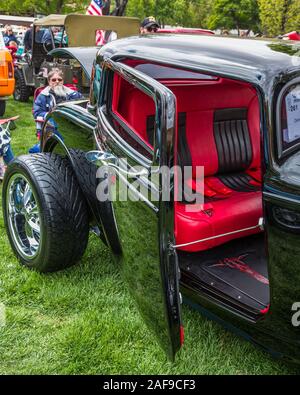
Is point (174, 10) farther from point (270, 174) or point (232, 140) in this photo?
point (270, 174)

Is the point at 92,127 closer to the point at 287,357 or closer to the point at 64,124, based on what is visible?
the point at 64,124

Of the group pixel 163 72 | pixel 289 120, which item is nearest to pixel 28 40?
Answer: pixel 163 72

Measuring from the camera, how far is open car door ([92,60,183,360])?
177cm

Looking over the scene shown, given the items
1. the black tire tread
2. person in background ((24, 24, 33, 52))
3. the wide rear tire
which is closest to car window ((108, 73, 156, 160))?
the wide rear tire

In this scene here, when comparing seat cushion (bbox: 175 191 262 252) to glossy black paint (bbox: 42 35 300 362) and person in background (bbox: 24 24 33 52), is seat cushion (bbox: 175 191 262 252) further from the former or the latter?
person in background (bbox: 24 24 33 52)

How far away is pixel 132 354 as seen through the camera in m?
2.41

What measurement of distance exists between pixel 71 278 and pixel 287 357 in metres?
1.60

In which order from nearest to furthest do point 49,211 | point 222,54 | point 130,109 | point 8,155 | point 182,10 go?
point 222,54
point 130,109
point 49,211
point 8,155
point 182,10

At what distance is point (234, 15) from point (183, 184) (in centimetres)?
3522

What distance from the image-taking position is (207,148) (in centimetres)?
307

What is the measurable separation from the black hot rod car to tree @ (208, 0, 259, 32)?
33022 mm

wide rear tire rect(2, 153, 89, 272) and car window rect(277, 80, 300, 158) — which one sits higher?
car window rect(277, 80, 300, 158)

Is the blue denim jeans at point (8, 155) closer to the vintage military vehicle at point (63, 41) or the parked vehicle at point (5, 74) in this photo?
the vintage military vehicle at point (63, 41)
